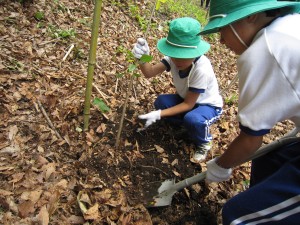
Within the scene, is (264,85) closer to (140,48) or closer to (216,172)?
(216,172)

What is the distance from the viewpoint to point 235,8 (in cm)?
135

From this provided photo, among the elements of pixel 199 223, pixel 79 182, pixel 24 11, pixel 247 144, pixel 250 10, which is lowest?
pixel 199 223

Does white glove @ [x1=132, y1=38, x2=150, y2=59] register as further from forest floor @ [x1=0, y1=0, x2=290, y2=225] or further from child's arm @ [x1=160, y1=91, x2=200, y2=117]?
child's arm @ [x1=160, y1=91, x2=200, y2=117]

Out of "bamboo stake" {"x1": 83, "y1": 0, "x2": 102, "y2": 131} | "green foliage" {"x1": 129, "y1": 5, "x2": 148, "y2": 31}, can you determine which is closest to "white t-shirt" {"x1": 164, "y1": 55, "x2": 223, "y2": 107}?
"bamboo stake" {"x1": 83, "y1": 0, "x2": 102, "y2": 131}

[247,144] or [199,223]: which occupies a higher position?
[247,144]

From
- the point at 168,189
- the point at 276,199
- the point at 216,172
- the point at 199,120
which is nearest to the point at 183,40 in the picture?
the point at 199,120

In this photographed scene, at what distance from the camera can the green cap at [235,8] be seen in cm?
128

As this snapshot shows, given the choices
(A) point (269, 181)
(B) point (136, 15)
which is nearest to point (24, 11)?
(B) point (136, 15)

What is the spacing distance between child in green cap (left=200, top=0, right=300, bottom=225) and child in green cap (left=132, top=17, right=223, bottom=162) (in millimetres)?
852

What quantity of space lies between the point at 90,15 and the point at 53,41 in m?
1.12

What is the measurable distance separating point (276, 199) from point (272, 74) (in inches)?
29.2

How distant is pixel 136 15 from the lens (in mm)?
5055

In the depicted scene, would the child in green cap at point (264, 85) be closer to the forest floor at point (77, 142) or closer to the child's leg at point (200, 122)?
the forest floor at point (77, 142)

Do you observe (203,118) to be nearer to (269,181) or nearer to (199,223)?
(199,223)
